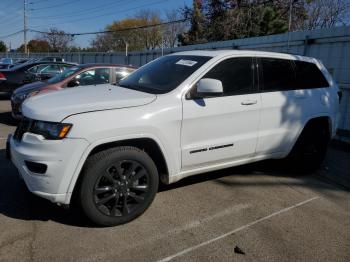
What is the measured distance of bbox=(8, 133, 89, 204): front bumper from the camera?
10.7 feet

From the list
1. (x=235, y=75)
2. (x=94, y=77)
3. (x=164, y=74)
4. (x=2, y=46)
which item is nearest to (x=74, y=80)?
(x=94, y=77)

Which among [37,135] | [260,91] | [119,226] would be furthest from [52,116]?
[260,91]

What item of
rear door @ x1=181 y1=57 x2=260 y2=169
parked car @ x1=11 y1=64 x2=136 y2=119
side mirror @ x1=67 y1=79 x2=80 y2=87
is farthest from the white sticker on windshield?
side mirror @ x1=67 y1=79 x2=80 y2=87

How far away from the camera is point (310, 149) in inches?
215

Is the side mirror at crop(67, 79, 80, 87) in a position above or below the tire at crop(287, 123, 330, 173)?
above

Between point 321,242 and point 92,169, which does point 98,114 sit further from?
point 321,242

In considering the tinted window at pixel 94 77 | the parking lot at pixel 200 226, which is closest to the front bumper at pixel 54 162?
the parking lot at pixel 200 226

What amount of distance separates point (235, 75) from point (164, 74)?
86 cm

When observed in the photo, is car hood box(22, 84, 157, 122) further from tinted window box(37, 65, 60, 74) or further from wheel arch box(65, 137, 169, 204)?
tinted window box(37, 65, 60, 74)

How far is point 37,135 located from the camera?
3.39 m

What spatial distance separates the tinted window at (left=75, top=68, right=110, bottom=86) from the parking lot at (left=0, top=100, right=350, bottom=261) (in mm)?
3711

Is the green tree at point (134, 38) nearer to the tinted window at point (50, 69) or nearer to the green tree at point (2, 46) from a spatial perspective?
the green tree at point (2, 46)

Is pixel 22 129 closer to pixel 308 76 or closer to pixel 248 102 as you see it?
pixel 248 102

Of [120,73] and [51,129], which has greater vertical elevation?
[120,73]
